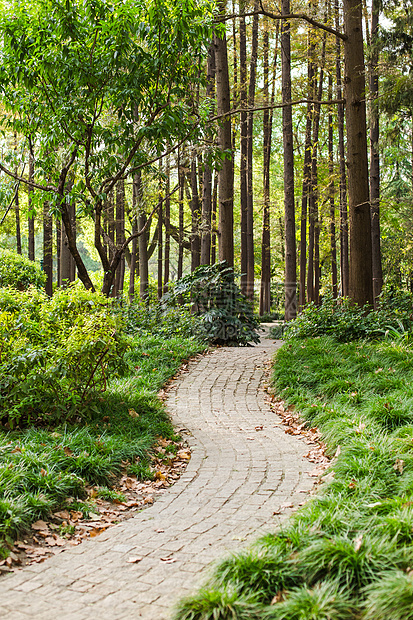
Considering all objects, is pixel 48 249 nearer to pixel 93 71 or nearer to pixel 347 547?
pixel 93 71

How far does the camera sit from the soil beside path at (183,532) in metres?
2.70

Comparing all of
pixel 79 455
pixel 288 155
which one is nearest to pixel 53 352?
pixel 79 455

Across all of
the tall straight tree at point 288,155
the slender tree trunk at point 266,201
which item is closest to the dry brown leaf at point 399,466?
the tall straight tree at point 288,155

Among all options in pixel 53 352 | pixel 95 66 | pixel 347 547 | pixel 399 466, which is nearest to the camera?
pixel 347 547

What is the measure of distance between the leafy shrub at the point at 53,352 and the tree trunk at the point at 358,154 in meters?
5.56

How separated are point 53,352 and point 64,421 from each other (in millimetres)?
714

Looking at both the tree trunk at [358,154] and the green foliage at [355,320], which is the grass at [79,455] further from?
the tree trunk at [358,154]

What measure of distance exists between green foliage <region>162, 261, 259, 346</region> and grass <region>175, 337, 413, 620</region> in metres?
5.62

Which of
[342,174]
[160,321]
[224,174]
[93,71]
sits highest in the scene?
[342,174]

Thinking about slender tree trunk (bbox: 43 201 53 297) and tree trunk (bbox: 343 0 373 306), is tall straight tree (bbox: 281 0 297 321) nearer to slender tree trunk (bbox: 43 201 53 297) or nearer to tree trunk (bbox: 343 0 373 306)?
tree trunk (bbox: 343 0 373 306)

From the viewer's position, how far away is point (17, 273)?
1109 cm

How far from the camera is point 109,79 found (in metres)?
7.18

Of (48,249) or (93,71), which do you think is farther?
(48,249)

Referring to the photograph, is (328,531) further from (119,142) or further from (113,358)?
(119,142)
